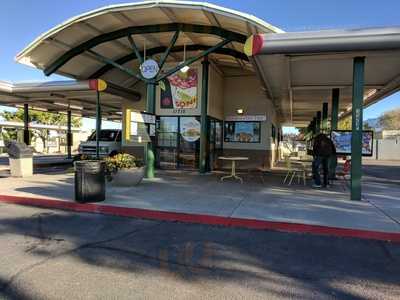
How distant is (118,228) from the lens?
6324 millimetres

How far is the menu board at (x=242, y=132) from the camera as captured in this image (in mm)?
17359

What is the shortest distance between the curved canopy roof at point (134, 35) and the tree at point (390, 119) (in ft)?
226

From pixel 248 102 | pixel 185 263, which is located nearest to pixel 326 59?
pixel 185 263

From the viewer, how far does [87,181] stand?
26.6ft

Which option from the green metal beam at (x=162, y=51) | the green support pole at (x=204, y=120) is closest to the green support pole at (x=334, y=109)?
the green metal beam at (x=162, y=51)

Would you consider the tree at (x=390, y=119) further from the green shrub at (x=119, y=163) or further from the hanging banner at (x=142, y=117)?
the green shrub at (x=119, y=163)

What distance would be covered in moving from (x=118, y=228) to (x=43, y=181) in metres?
6.51

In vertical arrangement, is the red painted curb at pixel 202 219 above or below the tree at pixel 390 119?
below

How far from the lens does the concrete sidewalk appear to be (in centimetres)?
689

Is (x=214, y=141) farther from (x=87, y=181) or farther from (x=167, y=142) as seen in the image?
(x=87, y=181)

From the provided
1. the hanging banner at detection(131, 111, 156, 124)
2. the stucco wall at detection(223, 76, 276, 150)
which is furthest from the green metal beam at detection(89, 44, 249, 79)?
the hanging banner at detection(131, 111, 156, 124)

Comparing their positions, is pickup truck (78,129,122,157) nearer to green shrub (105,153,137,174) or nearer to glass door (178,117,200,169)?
glass door (178,117,200,169)

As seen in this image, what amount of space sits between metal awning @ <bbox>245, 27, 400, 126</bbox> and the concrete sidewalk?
360cm

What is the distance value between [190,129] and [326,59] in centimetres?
775
